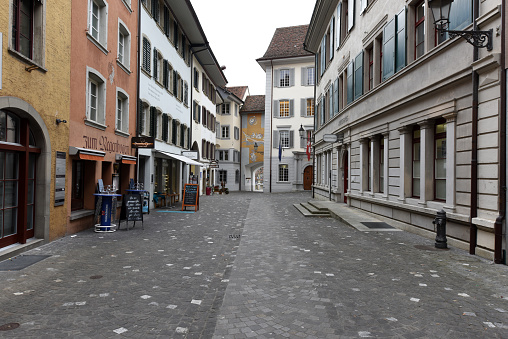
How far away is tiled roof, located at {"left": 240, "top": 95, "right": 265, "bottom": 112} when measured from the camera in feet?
140

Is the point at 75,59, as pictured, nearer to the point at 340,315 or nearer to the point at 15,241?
the point at 15,241

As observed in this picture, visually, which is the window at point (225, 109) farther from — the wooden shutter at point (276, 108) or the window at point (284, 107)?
the window at point (284, 107)

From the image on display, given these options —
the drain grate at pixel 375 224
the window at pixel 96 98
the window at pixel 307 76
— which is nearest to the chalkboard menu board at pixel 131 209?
the window at pixel 96 98

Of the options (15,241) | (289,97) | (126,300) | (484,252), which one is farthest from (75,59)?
(289,97)

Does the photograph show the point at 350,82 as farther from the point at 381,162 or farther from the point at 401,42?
the point at 401,42

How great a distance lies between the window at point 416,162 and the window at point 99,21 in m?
10.2

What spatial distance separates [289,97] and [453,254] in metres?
30.7

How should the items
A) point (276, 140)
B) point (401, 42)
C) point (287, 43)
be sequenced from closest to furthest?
1. point (401, 42)
2. point (276, 140)
3. point (287, 43)

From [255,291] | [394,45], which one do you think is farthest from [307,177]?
[255,291]

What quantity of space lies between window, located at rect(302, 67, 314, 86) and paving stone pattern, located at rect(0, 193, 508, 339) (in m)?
29.3

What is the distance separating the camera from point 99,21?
38.0 feet

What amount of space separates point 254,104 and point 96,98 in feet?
108

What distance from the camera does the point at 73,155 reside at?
31.5 ft

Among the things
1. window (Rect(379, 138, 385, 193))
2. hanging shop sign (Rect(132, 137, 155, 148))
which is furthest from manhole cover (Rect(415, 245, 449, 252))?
hanging shop sign (Rect(132, 137, 155, 148))
